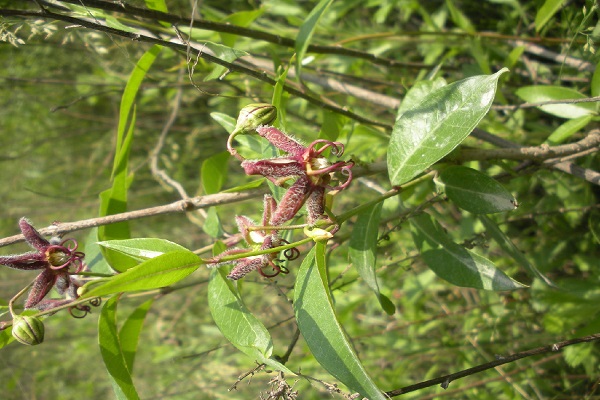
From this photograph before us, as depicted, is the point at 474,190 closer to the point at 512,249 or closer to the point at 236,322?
the point at 512,249

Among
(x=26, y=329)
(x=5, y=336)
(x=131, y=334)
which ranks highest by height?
(x=26, y=329)

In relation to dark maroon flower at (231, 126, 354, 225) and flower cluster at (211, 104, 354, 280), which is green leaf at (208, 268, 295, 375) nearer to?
flower cluster at (211, 104, 354, 280)

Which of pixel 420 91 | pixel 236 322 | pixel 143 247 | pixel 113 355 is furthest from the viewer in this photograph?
pixel 420 91

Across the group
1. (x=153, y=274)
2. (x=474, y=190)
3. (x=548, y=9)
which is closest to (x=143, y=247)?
(x=153, y=274)

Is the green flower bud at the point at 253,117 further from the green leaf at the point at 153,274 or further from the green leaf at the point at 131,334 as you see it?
the green leaf at the point at 131,334

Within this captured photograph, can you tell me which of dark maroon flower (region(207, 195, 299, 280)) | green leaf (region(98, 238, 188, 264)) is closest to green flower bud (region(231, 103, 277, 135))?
dark maroon flower (region(207, 195, 299, 280))

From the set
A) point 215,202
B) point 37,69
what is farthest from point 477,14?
point 37,69
